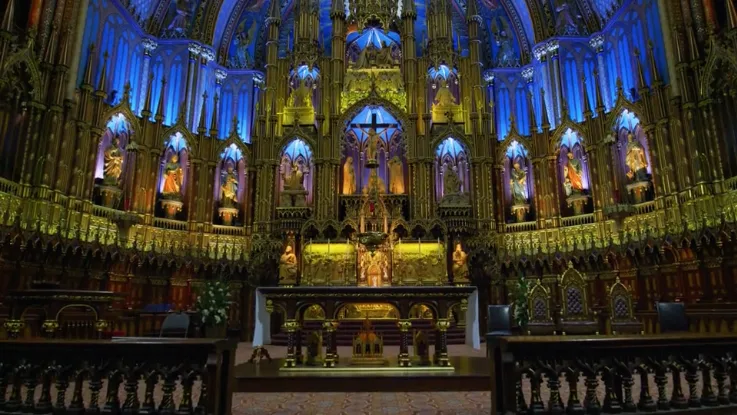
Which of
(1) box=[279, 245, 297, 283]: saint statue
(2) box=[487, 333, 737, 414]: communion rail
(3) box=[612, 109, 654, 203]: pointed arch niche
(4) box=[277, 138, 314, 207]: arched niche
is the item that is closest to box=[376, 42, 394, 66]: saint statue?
(4) box=[277, 138, 314, 207]: arched niche

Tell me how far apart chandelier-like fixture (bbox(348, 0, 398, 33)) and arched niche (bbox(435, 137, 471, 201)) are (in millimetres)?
7980

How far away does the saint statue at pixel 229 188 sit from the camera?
22.8 meters

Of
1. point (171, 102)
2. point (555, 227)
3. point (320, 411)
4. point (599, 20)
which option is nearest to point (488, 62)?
point (599, 20)

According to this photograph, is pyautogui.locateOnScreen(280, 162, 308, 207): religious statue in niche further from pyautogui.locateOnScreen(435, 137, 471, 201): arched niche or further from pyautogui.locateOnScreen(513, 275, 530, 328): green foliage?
pyautogui.locateOnScreen(513, 275, 530, 328): green foliage

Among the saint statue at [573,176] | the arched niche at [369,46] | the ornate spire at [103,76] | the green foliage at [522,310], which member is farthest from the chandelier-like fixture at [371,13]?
the green foliage at [522,310]

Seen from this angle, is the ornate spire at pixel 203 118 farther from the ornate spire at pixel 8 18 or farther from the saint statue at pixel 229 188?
the ornate spire at pixel 8 18

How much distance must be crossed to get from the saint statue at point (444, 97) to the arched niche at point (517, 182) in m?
3.80

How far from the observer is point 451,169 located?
899 inches

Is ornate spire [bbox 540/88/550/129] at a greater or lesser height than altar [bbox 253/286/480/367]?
greater

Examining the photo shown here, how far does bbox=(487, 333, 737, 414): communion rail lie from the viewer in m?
5.04

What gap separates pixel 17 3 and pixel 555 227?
77.9 ft

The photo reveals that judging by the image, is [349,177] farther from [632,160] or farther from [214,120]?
[632,160]

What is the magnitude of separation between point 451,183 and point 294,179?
7.85 metres

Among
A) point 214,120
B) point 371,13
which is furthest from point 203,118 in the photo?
point 371,13
